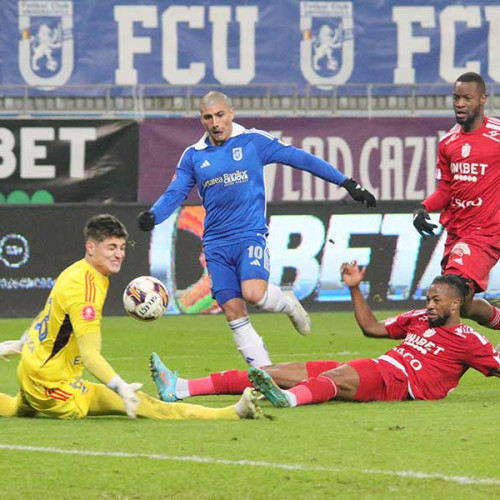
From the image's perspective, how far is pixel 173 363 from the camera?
12188 millimetres

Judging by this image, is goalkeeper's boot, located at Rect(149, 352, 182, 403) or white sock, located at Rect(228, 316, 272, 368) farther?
white sock, located at Rect(228, 316, 272, 368)

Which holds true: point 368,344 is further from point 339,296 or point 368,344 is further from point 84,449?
point 84,449

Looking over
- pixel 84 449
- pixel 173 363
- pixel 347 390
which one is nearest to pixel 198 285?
pixel 173 363

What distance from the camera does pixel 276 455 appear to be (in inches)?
256

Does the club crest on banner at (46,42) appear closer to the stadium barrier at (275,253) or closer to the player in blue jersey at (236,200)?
the stadium barrier at (275,253)

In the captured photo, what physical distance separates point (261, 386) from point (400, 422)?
0.90 m

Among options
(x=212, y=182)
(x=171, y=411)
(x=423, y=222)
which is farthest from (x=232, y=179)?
(x=171, y=411)

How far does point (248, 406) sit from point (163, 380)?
1.16m

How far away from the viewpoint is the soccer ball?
8.60 meters

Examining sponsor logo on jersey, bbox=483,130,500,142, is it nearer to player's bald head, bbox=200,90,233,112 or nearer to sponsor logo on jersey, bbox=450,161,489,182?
sponsor logo on jersey, bbox=450,161,489,182

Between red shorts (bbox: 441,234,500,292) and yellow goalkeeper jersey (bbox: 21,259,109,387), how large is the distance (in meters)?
3.17

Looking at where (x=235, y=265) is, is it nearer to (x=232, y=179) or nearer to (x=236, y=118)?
(x=232, y=179)

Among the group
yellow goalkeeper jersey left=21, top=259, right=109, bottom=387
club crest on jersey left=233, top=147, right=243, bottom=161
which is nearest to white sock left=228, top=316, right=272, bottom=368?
club crest on jersey left=233, top=147, right=243, bottom=161

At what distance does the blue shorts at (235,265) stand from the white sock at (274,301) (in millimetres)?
106
